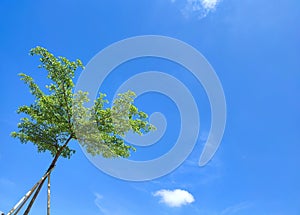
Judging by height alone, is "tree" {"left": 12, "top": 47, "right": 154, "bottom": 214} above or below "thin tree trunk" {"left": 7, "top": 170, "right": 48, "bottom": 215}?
above

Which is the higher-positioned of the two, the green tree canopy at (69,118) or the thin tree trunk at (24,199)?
the green tree canopy at (69,118)

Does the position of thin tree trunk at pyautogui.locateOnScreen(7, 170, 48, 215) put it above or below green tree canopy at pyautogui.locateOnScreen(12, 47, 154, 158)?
below

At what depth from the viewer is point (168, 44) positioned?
16.4 meters

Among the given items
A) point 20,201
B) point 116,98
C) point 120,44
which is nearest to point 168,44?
point 120,44

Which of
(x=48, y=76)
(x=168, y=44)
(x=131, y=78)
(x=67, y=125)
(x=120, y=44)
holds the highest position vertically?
(x=168, y=44)

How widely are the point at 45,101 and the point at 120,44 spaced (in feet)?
16.0

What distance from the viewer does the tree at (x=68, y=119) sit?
13211mm

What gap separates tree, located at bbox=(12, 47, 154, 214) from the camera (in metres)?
13.2

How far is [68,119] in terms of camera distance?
13.2 meters

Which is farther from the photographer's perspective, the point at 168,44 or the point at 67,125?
the point at 168,44

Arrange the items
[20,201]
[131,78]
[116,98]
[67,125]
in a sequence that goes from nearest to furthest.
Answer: [20,201]
[67,125]
[116,98]
[131,78]

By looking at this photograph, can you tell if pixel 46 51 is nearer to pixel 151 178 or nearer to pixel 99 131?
pixel 99 131

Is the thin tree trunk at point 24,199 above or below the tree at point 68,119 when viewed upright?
below

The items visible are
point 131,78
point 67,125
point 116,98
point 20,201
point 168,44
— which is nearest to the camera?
point 20,201
